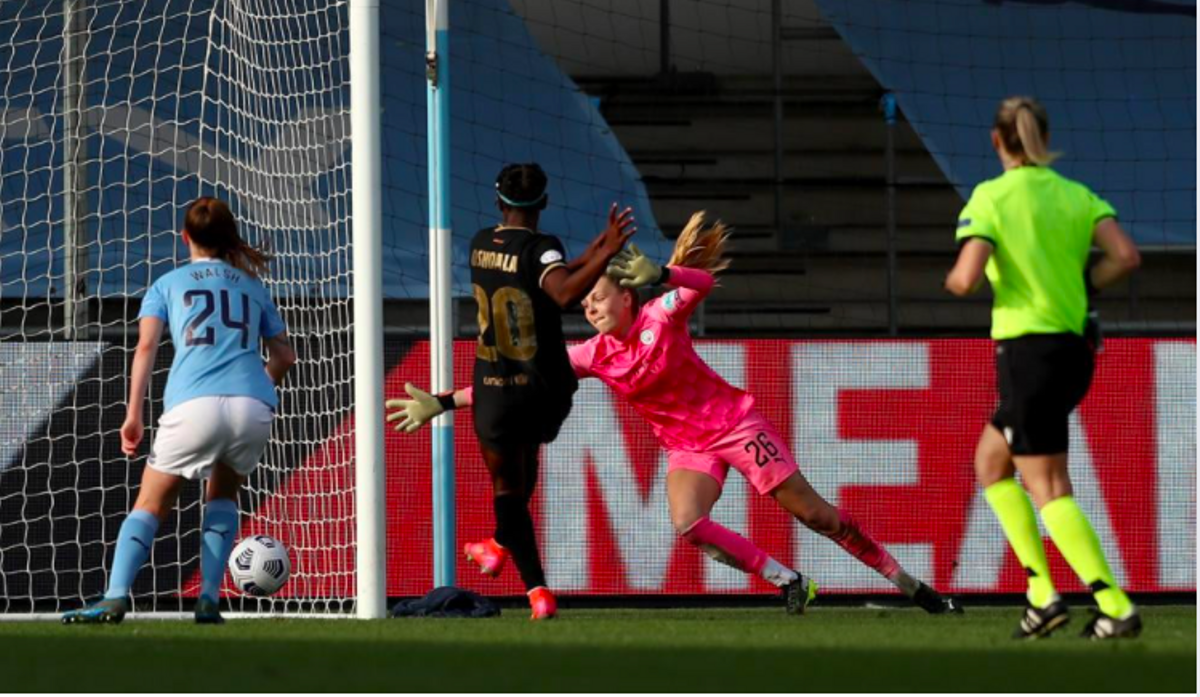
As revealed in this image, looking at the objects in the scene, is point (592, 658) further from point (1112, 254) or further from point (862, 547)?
point (862, 547)

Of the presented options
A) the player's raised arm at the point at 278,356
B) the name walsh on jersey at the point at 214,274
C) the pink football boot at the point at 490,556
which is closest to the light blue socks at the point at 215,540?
the player's raised arm at the point at 278,356

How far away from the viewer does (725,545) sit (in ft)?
26.4

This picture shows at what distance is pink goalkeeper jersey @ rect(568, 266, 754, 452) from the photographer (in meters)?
8.10

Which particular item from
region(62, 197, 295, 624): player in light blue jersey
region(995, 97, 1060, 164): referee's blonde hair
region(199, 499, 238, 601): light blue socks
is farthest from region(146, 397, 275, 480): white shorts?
region(995, 97, 1060, 164): referee's blonde hair

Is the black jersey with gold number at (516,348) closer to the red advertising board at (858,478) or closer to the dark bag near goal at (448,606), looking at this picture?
the dark bag near goal at (448,606)

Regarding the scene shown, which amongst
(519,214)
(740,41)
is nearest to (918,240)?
(740,41)

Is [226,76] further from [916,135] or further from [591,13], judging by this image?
[916,135]

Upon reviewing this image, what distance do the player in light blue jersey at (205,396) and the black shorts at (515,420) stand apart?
741 millimetres

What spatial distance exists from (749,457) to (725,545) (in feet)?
1.13

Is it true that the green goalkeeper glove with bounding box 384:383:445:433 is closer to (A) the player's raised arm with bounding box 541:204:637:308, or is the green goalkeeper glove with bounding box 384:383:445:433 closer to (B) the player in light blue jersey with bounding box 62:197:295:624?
(B) the player in light blue jersey with bounding box 62:197:295:624

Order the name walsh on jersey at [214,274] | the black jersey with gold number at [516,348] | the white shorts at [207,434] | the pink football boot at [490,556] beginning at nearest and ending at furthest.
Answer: the white shorts at [207,434], the name walsh on jersey at [214,274], the black jersey with gold number at [516,348], the pink football boot at [490,556]

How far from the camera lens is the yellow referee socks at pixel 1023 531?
604 centimetres

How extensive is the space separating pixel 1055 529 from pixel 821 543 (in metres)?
3.85

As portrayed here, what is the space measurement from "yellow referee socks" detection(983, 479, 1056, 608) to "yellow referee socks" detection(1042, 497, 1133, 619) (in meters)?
0.12
